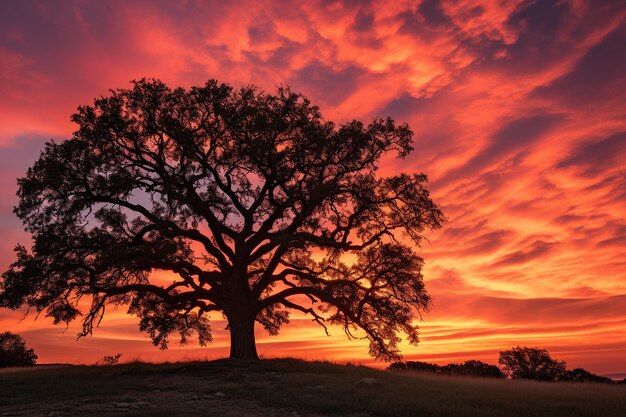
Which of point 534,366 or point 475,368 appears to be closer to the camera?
point 475,368

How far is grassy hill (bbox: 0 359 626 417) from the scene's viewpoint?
1734cm

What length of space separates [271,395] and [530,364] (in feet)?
129

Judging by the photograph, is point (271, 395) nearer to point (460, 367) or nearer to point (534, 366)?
point (460, 367)

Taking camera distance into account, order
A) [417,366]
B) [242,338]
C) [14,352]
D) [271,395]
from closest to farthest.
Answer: [271,395], [242,338], [417,366], [14,352]

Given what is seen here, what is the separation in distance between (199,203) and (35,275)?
9494mm

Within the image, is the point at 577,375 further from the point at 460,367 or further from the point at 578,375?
the point at 460,367

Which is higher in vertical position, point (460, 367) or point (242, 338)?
point (242, 338)

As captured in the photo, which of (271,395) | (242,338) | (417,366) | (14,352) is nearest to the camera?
(271,395)

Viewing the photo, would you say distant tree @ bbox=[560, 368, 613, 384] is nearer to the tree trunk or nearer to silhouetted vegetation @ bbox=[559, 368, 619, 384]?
silhouetted vegetation @ bbox=[559, 368, 619, 384]

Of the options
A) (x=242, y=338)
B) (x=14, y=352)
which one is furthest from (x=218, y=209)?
(x=14, y=352)

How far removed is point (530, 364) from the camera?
5053 centimetres

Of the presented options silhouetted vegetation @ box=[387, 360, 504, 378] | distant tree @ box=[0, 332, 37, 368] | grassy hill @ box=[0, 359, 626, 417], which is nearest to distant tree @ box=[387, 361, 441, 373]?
silhouetted vegetation @ box=[387, 360, 504, 378]

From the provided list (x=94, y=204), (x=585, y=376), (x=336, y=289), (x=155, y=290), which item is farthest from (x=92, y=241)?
(x=585, y=376)

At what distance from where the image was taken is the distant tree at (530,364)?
49.1 meters
